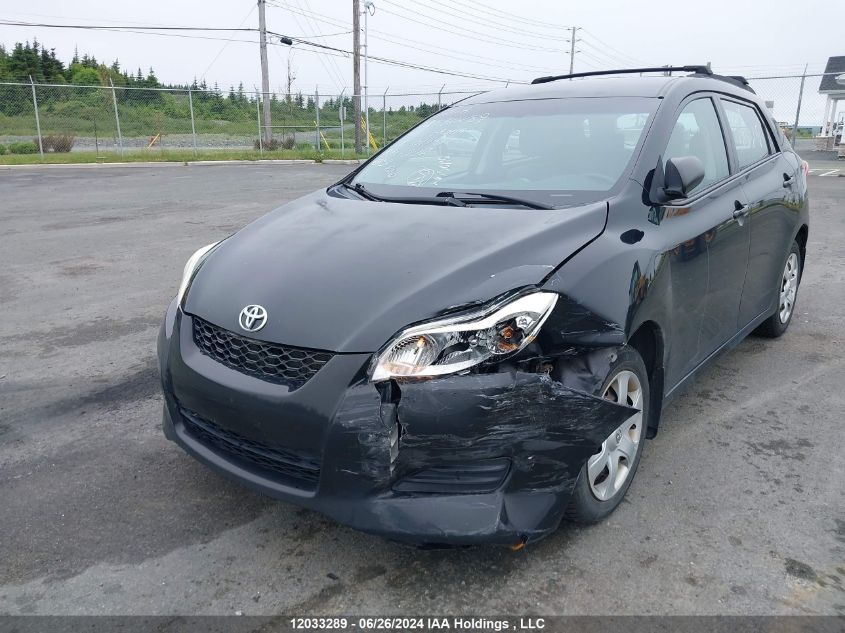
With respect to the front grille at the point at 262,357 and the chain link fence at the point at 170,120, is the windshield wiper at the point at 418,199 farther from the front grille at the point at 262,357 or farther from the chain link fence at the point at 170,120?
the chain link fence at the point at 170,120

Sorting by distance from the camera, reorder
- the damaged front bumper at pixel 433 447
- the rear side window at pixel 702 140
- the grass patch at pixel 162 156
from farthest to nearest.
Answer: the grass patch at pixel 162 156 → the rear side window at pixel 702 140 → the damaged front bumper at pixel 433 447

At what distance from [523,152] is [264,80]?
28.4 metres

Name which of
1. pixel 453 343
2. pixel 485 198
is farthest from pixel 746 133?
pixel 453 343

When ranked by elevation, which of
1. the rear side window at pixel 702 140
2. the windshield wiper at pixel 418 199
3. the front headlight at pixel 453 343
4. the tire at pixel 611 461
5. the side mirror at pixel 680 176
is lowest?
the tire at pixel 611 461

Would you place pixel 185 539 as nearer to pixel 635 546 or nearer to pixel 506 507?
pixel 506 507

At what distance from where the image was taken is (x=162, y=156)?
78.0 feet

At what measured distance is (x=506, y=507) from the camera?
7.42 ft

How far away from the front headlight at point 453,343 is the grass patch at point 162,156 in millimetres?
22521

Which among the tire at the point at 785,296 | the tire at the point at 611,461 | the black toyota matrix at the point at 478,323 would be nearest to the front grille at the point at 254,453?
the black toyota matrix at the point at 478,323

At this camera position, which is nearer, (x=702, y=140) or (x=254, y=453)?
(x=254, y=453)

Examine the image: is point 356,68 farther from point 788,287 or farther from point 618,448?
point 618,448

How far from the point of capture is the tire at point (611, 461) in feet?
8.47

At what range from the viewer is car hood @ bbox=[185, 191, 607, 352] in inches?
93.0

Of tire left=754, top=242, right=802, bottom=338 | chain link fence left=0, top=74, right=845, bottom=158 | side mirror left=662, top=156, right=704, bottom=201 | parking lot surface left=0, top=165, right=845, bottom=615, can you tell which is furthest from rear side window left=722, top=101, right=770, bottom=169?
chain link fence left=0, top=74, right=845, bottom=158
